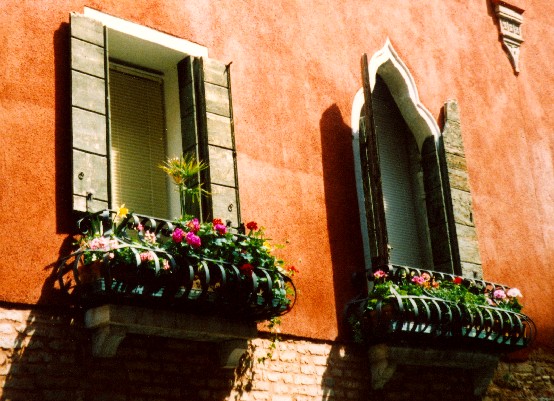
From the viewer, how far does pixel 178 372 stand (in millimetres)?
6484

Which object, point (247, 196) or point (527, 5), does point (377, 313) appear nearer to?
point (247, 196)

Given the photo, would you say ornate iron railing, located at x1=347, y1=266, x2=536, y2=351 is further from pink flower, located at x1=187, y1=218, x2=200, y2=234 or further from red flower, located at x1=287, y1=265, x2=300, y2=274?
pink flower, located at x1=187, y1=218, x2=200, y2=234

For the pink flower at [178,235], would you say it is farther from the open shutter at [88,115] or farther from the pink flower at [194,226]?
the open shutter at [88,115]

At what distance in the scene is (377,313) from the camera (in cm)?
735

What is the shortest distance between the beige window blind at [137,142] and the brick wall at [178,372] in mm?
1208

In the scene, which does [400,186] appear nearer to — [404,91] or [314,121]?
[404,91]

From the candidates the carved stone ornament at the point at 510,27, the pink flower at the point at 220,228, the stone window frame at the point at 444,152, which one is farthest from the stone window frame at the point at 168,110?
the carved stone ornament at the point at 510,27

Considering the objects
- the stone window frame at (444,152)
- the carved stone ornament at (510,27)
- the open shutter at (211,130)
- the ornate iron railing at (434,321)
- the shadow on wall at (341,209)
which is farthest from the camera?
the carved stone ornament at (510,27)

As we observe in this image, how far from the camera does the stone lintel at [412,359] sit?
754 cm

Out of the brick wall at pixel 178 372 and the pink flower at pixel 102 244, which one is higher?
the pink flower at pixel 102 244

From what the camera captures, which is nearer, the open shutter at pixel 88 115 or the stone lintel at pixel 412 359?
the open shutter at pixel 88 115

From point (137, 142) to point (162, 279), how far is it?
66.3 inches

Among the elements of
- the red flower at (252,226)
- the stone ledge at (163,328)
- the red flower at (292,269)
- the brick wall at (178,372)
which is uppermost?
the red flower at (252,226)

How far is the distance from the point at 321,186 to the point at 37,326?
2929 millimetres
